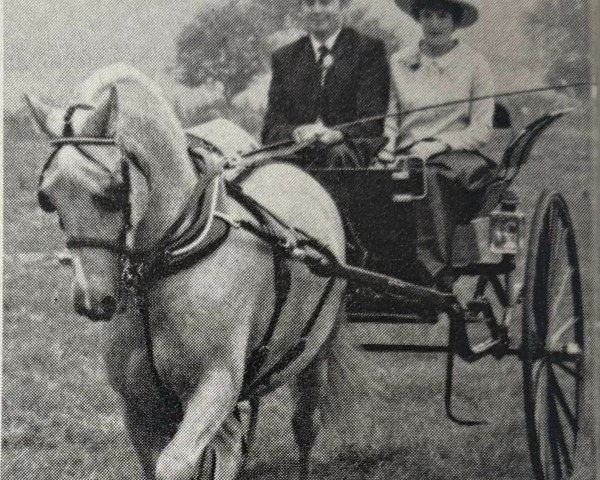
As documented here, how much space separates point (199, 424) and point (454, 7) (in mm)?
1817

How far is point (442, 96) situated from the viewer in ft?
10.8

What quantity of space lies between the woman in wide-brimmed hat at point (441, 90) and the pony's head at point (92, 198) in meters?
1.01

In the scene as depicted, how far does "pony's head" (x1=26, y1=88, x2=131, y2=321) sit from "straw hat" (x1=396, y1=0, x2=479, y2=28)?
1.19m

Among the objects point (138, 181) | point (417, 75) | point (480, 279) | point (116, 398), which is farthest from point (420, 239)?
point (116, 398)

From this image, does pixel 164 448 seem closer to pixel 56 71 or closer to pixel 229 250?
pixel 229 250

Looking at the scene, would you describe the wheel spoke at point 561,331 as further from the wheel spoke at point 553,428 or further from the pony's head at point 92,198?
the pony's head at point 92,198

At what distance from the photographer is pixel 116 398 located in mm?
3215

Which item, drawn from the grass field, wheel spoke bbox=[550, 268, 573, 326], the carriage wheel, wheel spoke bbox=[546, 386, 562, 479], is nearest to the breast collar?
the grass field

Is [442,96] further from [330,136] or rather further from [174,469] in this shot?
[174,469]

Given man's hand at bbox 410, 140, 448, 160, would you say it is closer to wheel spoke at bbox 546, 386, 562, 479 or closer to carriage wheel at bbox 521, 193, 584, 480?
carriage wheel at bbox 521, 193, 584, 480

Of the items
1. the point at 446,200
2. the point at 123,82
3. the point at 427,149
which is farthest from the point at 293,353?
the point at 123,82

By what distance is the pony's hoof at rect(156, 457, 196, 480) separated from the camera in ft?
9.00

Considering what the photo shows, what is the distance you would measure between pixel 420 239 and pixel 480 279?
312mm

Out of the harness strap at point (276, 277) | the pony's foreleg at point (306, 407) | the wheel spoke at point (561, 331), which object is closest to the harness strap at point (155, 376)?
the harness strap at point (276, 277)
